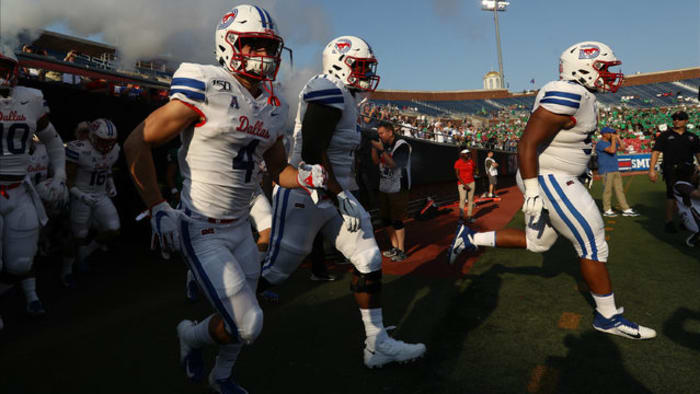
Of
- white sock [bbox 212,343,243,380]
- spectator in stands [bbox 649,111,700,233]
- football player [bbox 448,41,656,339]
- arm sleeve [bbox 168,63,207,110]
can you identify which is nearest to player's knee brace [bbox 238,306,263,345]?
white sock [bbox 212,343,243,380]

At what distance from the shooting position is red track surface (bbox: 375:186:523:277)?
17.7ft

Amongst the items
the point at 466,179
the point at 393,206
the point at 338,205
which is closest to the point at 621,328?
the point at 338,205

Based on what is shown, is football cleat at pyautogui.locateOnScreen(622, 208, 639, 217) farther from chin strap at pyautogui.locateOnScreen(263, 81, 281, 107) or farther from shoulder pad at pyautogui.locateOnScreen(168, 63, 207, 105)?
shoulder pad at pyautogui.locateOnScreen(168, 63, 207, 105)

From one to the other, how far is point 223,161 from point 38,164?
3.59 m

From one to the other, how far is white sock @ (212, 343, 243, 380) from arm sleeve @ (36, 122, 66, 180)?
2.91 meters

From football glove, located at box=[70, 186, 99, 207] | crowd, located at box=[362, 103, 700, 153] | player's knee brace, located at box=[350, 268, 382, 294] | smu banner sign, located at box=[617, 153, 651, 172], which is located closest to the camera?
player's knee brace, located at box=[350, 268, 382, 294]

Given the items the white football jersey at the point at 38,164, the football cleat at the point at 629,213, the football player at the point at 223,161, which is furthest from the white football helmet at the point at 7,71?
the football cleat at the point at 629,213

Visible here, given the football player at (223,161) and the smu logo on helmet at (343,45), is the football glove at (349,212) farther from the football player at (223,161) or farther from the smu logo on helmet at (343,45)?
the smu logo on helmet at (343,45)

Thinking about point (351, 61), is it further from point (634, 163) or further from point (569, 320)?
point (634, 163)

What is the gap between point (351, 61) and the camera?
3.12m

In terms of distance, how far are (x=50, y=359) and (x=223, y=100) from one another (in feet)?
7.97

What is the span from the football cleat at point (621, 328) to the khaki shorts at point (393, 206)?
3.22 m

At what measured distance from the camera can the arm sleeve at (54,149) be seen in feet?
14.1

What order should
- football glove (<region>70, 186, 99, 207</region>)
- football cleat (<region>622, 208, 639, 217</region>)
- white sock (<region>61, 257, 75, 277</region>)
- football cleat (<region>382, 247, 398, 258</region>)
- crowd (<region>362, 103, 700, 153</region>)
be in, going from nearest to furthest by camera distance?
white sock (<region>61, 257, 75, 277</region>) → football glove (<region>70, 186, 99, 207</region>) → football cleat (<region>382, 247, 398, 258</region>) → football cleat (<region>622, 208, 639, 217</region>) → crowd (<region>362, 103, 700, 153</region>)
